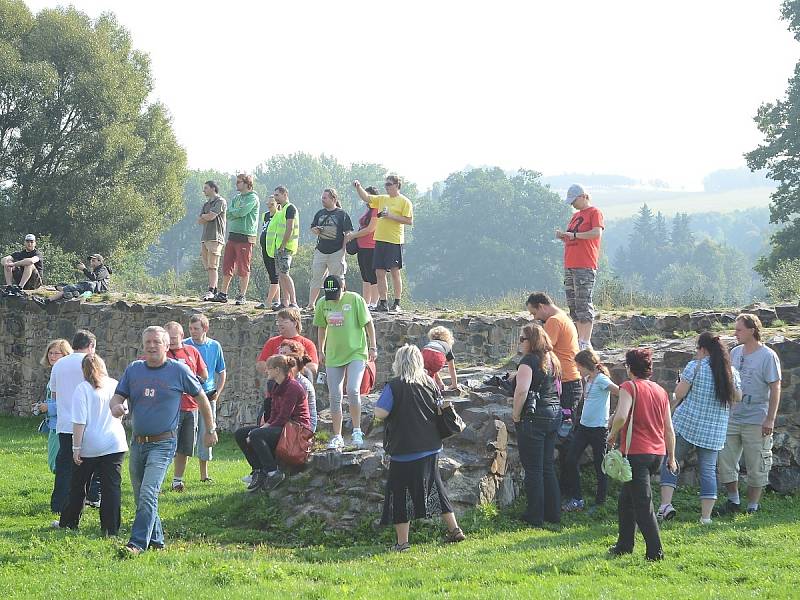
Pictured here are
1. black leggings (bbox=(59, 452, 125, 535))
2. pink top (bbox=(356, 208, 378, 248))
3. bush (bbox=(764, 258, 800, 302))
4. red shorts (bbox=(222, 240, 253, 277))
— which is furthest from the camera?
bush (bbox=(764, 258, 800, 302))

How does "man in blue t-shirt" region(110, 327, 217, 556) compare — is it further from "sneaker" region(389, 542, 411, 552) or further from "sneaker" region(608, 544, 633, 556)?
"sneaker" region(608, 544, 633, 556)

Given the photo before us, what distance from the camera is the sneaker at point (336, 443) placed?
9.01m

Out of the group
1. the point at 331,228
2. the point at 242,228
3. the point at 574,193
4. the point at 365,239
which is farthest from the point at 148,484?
the point at 242,228

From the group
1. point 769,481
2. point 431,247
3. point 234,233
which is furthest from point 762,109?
point 431,247

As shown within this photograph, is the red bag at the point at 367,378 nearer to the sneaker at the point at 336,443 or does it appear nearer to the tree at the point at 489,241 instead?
the sneaker at the point at 336,443

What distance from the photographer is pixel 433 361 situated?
9148mm

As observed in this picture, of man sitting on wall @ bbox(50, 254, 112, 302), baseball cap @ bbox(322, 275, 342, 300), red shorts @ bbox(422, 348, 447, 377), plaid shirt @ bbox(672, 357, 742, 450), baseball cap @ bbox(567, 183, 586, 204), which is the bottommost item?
plaid shirt @ bbox(672, 357, 742, 450)

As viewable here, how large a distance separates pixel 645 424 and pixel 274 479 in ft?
11.3

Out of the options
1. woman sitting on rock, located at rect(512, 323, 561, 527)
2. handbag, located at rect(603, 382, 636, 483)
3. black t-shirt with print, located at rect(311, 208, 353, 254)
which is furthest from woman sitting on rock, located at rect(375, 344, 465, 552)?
black t-shirt with print, located at rect(311, 208, 353, 254)

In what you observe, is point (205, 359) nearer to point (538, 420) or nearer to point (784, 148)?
point (538, 420)

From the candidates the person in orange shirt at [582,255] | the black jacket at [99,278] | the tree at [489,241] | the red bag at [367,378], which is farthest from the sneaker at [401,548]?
the tree at [489,241]

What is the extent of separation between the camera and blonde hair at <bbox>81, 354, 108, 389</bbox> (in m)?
8.27

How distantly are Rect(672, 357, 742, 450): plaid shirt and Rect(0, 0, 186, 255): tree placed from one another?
997 inches

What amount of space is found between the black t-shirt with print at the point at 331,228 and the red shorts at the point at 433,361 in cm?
459
